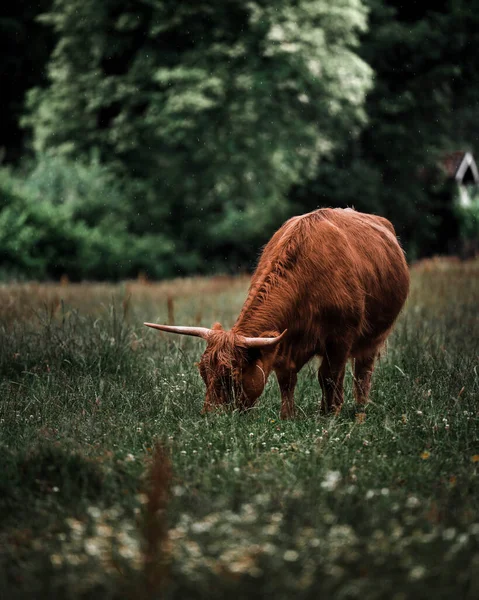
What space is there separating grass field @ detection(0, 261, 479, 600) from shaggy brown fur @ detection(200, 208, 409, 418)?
26 centimetres

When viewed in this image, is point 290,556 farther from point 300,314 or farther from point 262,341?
point 300,314

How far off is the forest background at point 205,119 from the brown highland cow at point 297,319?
1380 cm

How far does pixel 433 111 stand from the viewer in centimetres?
2734

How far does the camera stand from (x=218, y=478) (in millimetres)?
4004

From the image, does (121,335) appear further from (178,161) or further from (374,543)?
(178,161)

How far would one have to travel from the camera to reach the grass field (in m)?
2.61

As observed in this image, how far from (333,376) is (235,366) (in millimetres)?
949

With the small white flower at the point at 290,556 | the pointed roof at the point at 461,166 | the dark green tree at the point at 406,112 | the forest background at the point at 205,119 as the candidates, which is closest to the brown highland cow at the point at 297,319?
the small white flower at the point at 290,556

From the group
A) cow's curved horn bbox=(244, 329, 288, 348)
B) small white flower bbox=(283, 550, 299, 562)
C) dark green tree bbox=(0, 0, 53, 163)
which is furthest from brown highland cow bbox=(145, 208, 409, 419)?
dark green tree bbox=(0, 0, 53, 163)

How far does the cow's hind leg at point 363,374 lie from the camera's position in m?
6.37

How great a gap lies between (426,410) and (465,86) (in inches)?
981

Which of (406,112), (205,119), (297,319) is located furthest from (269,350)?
(406,112)

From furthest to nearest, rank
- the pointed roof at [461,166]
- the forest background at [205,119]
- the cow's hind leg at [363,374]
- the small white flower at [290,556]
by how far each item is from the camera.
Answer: the pointed roof at [461,166] → the forest background at [205,119] → the cow's hind leg at [363,374] → the small white flower at [290,556]

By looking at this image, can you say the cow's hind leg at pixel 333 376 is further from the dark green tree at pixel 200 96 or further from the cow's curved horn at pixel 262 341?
the dark green tree at pixel 200 96
